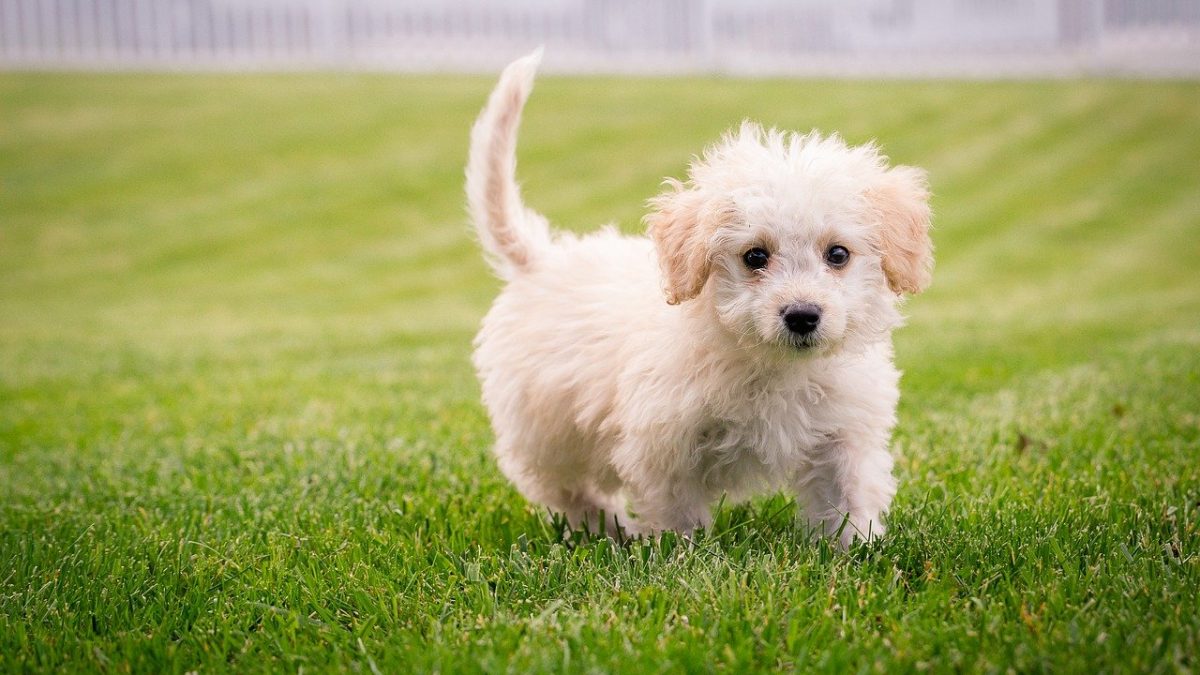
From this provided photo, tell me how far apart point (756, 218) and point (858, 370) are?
61 centimetres

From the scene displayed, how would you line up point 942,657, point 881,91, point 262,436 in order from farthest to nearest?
point 881,91
point 262,436
point 942,657

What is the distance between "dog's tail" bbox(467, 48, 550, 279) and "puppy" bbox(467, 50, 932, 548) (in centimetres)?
59

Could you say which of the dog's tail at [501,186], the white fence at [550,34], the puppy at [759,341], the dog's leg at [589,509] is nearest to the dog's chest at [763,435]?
the puppy at [759,341]

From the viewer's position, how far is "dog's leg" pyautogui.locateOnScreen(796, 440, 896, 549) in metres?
3.17

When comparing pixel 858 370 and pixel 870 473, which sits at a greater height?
pixel 858 370

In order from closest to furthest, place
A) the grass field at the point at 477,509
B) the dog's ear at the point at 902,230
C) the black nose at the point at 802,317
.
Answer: the grass field at the point at 477,509 < the black nose at the point at 802,317 < the dog's ear at the point at 902,230

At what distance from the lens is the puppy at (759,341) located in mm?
3021

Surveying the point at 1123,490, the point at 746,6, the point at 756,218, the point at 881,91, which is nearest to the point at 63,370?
the point at 756,218

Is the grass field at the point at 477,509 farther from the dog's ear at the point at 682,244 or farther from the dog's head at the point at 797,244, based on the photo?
the dog's ear at the point at 682,244

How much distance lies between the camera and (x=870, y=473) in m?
3.21

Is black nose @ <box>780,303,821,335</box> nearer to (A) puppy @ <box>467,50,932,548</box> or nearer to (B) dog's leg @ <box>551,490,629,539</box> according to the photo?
(A) puppy @ <box>467,50,932,548</box>

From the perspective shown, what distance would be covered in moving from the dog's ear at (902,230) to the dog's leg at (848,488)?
0.53m

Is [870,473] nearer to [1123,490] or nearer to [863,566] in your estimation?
[863,566]

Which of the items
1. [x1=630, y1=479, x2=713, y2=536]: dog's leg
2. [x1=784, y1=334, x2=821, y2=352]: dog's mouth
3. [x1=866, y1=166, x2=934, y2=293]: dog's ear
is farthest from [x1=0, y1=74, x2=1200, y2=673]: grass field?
[x1=866, y1=166, x2=934, y2=293]: dog's ear
